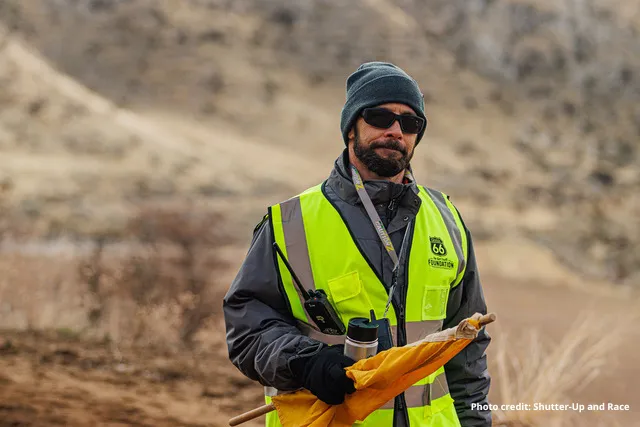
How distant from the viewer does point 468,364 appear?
2.35 m

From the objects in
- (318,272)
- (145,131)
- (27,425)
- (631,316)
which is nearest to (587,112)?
(145,131)

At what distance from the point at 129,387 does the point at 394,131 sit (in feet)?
15.6

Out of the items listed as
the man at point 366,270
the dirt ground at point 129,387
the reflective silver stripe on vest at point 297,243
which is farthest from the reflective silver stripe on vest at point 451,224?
the dirt ground at point 129,387

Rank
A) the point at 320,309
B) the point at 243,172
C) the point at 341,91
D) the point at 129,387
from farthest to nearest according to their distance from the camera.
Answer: the point at 341,91 → the point at 243,172 → the point at 129,387 → the point at 320,309

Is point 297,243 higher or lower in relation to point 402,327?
higher

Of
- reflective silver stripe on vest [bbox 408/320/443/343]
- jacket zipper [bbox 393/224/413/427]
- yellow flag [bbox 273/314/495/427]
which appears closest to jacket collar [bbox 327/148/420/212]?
jacket zipper [bbox 393/224/413/427]

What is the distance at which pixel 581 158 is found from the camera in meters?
23.6

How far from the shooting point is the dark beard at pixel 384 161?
2236mm

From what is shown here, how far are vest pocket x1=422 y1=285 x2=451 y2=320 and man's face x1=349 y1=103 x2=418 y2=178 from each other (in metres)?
0.37

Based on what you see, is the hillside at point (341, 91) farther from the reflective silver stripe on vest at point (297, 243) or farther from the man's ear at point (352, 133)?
the reflective silver stripe on vest at point (297, 243)

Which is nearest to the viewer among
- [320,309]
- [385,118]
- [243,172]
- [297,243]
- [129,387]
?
[320,309]

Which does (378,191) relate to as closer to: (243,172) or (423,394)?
(423,394)

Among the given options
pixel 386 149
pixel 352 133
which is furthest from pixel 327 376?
pixel 352 133

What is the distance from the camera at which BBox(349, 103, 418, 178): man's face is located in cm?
224
